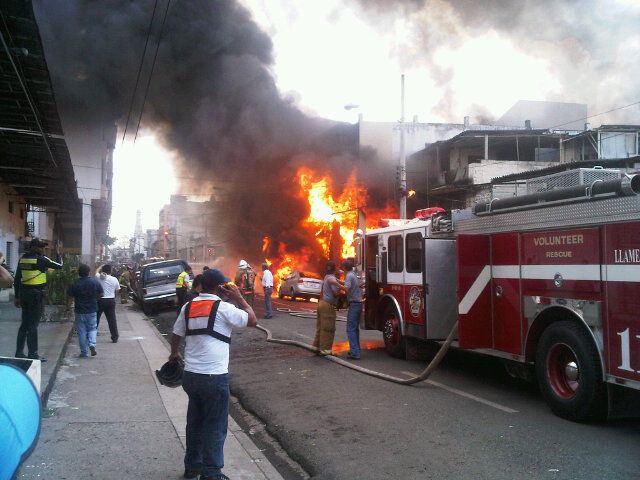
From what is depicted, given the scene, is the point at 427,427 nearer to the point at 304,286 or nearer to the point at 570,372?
the point at 570,372

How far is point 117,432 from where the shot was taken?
492cm

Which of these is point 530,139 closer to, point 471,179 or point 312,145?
point 471,179

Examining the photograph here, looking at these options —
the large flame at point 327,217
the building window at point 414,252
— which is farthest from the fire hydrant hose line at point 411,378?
the large flame at point 327,217

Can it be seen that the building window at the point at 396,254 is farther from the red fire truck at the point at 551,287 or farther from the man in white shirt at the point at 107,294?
the man in white shirt at the point at 107,294

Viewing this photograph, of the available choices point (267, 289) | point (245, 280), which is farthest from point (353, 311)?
point (245, 280)

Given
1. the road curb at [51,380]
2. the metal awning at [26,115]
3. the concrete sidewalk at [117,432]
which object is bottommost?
the concrete sidewalk at [117,432]

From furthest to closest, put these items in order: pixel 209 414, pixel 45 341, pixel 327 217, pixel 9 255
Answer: pixel 327 217
pixel 9 255
pixel 45 341
pixel 209 414

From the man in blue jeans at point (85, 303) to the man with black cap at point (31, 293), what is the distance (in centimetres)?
95

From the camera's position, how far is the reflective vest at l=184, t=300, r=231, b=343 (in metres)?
3.73

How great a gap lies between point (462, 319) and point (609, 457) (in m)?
2.49

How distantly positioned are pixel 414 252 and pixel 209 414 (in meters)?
5.12

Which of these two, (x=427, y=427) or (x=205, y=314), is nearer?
(x=205, y=314)

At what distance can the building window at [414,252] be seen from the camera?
Answer: 807cm

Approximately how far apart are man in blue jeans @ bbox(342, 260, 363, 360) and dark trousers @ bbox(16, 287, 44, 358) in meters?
4.38
